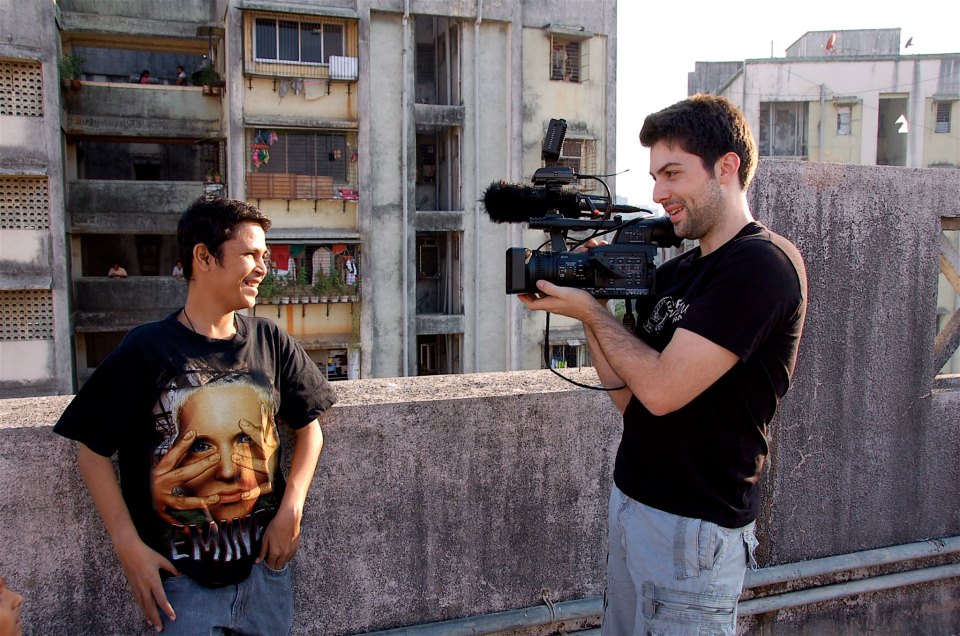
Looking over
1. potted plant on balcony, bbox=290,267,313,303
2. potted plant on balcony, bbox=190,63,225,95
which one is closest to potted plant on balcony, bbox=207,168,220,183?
potted plant on balcony, bbox=190,63,225,95

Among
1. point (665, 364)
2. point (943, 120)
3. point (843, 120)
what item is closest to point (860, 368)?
point (665, 364)

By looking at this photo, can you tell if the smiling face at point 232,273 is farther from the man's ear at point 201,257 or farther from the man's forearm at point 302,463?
the man's forearm at point 302,463

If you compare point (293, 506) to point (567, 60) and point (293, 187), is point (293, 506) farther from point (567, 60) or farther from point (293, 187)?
point (567, 60)

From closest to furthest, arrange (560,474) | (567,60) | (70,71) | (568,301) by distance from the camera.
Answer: (568,301) → (560,474) → (70,71) → (567,60)

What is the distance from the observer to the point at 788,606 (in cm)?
326

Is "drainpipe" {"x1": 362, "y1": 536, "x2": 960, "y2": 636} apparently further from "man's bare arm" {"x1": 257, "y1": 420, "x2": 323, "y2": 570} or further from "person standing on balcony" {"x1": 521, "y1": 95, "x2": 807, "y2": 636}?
"person standing on balcony" {"x1": 521, "y1": 95, "x2": 807, "y2": 636}

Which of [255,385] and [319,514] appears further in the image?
[319,514]

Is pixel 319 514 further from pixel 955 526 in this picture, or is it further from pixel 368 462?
pixel 955 526

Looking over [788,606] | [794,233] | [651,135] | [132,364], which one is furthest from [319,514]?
[794,233]

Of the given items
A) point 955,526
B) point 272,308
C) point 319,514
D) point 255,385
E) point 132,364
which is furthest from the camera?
point 272,308

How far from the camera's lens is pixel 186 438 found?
231 centimetres

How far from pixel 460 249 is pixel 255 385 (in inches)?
808

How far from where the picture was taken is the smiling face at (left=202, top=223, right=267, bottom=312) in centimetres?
245

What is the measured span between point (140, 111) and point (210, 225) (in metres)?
21.7
